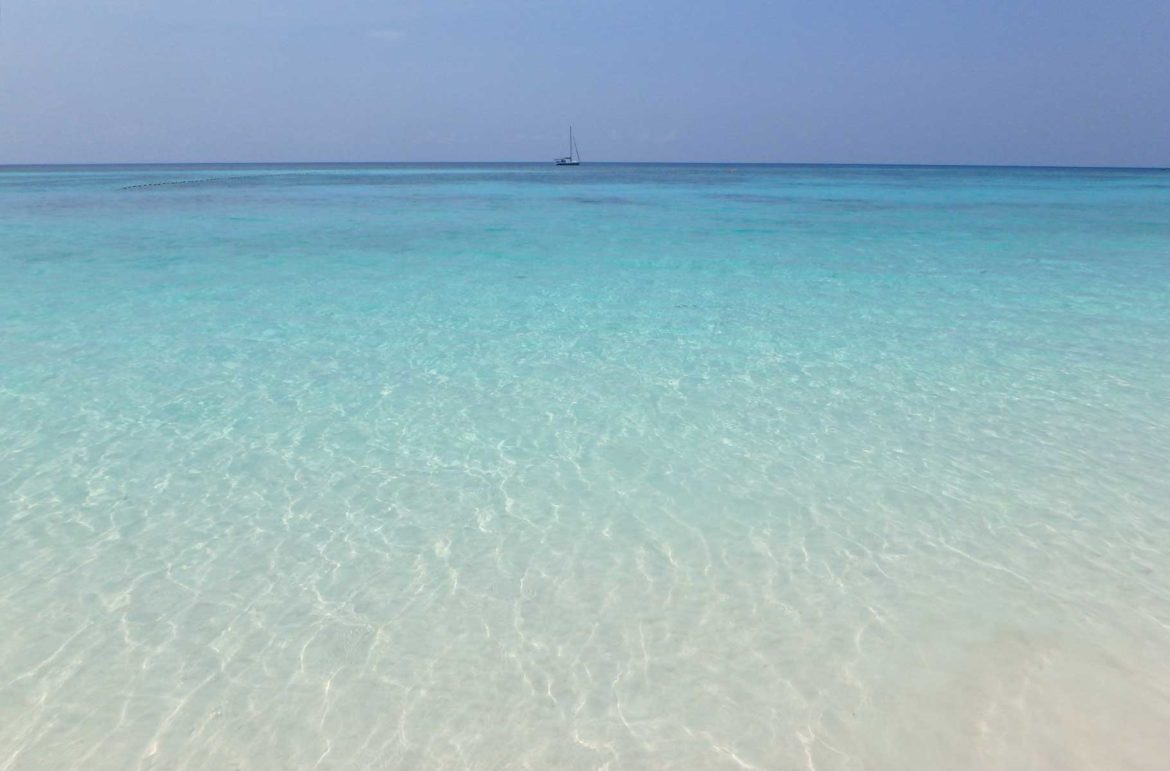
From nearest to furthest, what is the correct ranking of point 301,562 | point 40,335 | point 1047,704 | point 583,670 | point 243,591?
point 1047,704, point 583,670, point 243,591, point 301,562, point 40,335

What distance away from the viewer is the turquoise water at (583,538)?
295 centimetres

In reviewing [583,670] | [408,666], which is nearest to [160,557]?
[408,666]

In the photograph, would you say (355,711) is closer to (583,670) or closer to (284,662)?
(284,662)

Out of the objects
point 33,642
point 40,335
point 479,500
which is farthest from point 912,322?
point 40,335

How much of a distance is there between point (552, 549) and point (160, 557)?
2156mm

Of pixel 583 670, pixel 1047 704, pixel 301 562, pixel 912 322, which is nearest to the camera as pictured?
pixel 1047 704

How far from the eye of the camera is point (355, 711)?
3.03 meters

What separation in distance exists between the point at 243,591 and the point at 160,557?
0.65 meters

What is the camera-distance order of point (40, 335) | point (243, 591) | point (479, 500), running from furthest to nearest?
1. point (40, 335)
2. point (479, 500)
3. point (243, 591)

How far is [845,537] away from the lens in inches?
169

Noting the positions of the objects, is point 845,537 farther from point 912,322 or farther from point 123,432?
point 912,322

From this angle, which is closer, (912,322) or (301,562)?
(301,562)

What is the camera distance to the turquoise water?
2953 mm

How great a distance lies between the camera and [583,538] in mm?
4309
